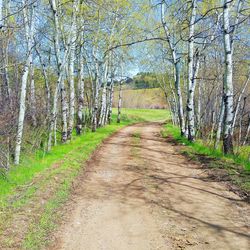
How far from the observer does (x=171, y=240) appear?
505 centimetres

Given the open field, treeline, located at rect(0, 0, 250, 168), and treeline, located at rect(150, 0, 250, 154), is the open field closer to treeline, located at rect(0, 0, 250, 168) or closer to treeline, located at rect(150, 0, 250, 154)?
treeline, located at rect(150, 0, 250, 154)

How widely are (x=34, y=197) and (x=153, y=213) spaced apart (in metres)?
2.72

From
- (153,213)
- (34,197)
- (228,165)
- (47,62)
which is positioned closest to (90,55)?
(47,62)

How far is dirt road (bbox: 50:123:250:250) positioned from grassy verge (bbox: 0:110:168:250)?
0.34 meters

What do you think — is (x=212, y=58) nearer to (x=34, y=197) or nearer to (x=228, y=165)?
(x=228, y=165)

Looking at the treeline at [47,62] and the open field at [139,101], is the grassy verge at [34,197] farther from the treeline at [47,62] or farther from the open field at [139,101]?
the open field at [139,101]

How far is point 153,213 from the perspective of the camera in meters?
6.21

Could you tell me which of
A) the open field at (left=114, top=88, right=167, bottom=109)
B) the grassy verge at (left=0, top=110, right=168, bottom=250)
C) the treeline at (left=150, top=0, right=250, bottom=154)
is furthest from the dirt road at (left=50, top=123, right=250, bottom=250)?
the open field at (left=114, top=88, right=167, bottom=109)

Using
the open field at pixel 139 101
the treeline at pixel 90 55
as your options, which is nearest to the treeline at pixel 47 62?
the treeline at pixel 90 55

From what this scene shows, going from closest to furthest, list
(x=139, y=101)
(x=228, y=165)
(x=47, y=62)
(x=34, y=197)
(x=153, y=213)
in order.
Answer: (x=153, y=213) < (x=34, y=197) < (x=228, y=165) < (x=47, y=62) < (x=139, y=101)

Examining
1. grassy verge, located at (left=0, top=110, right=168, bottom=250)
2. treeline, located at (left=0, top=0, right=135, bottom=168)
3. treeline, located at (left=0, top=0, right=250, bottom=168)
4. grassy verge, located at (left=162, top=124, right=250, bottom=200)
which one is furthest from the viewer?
treeline, located at (left=0, top=0, right=250, bottom=168)

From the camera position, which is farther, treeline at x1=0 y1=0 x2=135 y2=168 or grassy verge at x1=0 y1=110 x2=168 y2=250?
treeline at x1=0 y1=0 x2=135 y2=168

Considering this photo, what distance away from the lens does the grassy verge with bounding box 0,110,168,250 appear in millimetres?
5164

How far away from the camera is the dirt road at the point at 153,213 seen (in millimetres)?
5016
